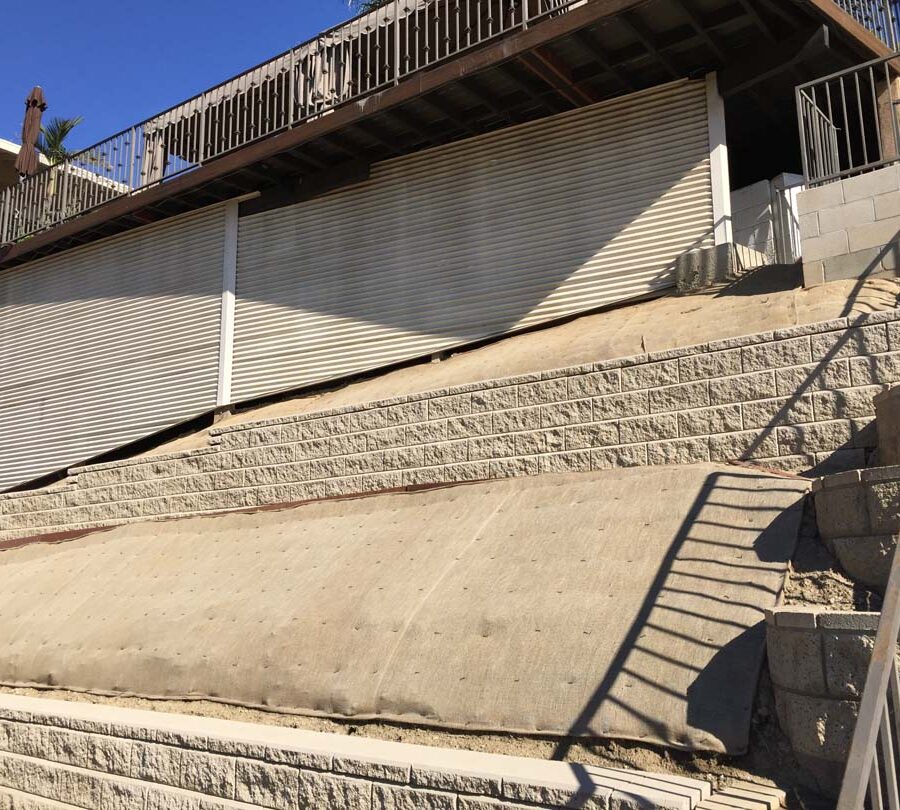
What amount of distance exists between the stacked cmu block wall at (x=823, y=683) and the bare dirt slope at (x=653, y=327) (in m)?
3.85

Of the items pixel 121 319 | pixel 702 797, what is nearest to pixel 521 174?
pixel 121 319

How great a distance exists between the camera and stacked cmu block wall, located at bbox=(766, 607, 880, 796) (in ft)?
10.8

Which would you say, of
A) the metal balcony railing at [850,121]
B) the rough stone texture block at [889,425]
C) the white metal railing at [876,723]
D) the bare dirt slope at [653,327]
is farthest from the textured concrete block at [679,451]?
the white metal railing at [876,723]

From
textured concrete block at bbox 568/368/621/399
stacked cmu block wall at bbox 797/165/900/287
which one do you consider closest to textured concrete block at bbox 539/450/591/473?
textured concrete block at bbox 568/368/621/399

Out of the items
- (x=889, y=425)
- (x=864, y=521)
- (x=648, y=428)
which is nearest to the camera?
(x=864, y=521)

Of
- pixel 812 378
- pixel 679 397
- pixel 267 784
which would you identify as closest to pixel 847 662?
pixel 267 784

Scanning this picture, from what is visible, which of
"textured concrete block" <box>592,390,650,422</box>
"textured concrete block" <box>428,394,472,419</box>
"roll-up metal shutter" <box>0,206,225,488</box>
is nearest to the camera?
"textured concrete block" <box>592,390,650,422</box>

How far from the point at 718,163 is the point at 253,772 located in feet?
27.0

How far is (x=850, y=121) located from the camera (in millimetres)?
10867

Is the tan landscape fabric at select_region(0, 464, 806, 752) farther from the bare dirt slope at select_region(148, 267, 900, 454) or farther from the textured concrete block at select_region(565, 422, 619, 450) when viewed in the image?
the bare dirt slope at select_region(148, 267, 900, 454)

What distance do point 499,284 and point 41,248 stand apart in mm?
9759

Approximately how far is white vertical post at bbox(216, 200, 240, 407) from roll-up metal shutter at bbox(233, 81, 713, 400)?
0.53ft

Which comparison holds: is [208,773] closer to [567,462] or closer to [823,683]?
[823,683]

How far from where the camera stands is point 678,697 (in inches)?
152
